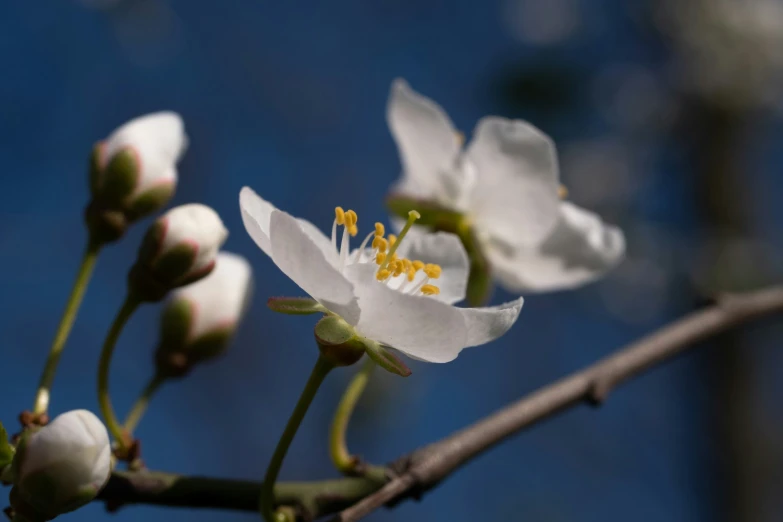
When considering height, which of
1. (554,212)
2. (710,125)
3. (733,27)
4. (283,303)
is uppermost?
(733,27)

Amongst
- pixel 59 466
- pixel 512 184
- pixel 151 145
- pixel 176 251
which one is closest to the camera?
pixel 59 466

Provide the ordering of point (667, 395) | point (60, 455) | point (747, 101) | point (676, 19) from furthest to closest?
1. point (667, 395)
2. point (676, 19)
3. point (747, 101)
4. point (60, 455)

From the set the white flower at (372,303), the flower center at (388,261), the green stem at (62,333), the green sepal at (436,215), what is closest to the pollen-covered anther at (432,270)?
the flower center at (388,261)

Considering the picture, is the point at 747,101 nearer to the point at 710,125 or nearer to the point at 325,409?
the point at 710,125

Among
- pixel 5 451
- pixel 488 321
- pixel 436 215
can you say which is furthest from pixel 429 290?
pixel 5 451

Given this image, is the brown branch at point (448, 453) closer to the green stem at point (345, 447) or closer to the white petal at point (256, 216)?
the green stem at point (345, 447)

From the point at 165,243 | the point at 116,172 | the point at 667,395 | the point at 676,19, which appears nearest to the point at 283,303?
the point at 165,243

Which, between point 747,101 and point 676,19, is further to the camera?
point 676,19

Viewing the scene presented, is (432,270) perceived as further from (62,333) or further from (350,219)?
(62,333)
